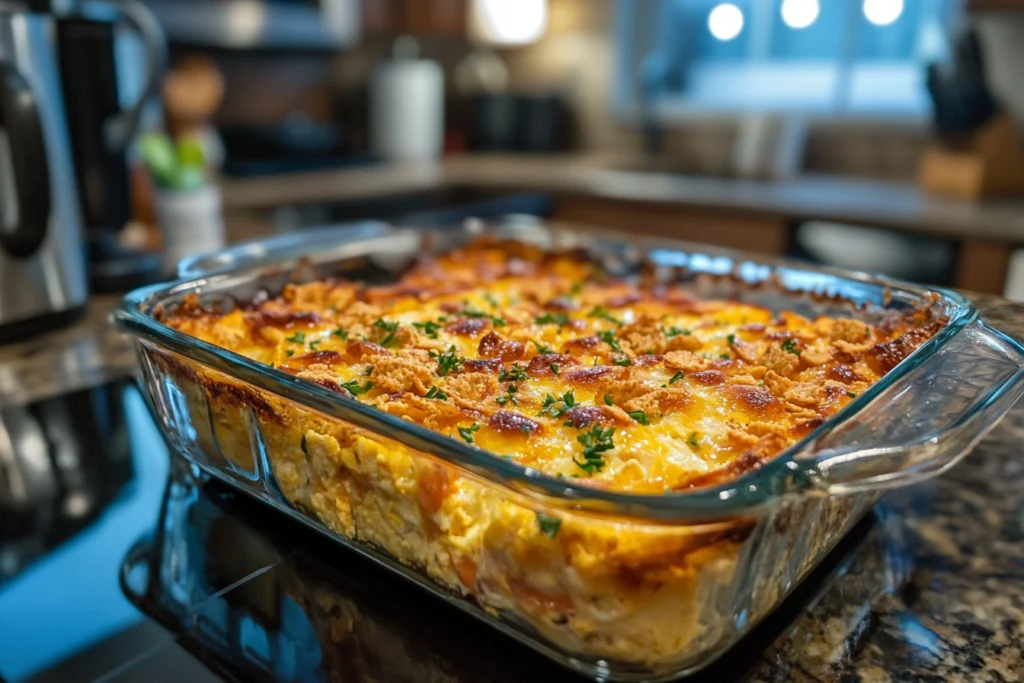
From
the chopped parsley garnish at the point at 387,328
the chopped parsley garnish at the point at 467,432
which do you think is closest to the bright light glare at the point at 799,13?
the chopped parsley garnish at the point at 387,328

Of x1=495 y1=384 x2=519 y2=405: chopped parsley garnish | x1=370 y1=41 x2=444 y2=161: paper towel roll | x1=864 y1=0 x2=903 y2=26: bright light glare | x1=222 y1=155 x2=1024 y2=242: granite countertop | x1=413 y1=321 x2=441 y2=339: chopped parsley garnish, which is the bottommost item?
x1=222 y1=155 x2=1024 y2=242: granite countertop

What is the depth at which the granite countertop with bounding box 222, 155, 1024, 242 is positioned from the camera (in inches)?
81.7

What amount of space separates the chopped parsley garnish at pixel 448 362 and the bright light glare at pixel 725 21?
10.1 ft

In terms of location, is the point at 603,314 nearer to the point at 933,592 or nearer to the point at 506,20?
the point at 933,592

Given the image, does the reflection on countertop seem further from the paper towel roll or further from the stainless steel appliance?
the paper towel roll

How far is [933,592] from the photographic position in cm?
60

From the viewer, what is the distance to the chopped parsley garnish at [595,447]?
589 mm

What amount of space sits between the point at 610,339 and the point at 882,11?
2.76 metres

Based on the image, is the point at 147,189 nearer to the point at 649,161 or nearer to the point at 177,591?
the point at 177,591

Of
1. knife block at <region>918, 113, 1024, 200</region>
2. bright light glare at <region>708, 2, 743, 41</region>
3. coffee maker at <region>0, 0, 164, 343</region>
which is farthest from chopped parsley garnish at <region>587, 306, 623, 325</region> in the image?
bright light glare at <region>708, 2, 743, 41</region>

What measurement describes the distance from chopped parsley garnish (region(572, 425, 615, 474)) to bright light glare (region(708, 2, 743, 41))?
127 inches

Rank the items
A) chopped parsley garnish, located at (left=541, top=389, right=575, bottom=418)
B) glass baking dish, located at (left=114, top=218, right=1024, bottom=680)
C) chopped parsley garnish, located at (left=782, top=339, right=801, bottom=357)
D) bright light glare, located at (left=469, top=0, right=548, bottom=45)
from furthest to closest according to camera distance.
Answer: bright light glare, located at (left=469, top=0, right=548, bottom=45)
chopped parsley garnish, located at (left=782, top=339, right=801, bottom=357)
chopped parsley garnish, located at (left=541, top=389, right=575, bottom=418)
glass baking dish, located at (left=114, top=218, right=1024, bottom=680)

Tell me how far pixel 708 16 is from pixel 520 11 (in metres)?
0.83

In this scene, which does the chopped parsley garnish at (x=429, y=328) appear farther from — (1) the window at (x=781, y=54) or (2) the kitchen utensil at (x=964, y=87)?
(1) the window at (x=781, y=54)
